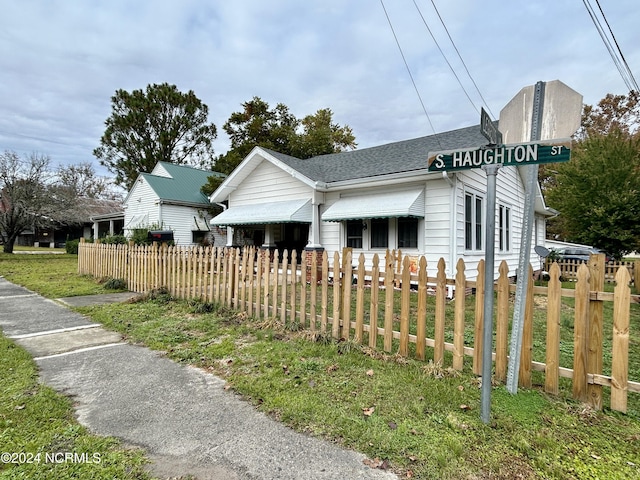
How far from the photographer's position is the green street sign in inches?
97.4

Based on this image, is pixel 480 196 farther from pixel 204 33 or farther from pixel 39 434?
pixel 39 434

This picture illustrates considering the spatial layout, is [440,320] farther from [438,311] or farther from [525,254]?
[525,254]

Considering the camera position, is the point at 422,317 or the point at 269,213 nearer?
the point at 422,317

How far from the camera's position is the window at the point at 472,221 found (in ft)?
31.9

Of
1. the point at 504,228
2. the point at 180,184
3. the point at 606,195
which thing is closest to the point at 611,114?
the point at 606,195

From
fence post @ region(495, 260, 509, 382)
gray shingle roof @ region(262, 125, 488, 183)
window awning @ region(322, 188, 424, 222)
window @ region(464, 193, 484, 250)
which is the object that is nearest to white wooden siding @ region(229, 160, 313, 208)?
gray shingle roof @ region(262, 125, 488, 183)

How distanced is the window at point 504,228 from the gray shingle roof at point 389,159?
3.23 meters

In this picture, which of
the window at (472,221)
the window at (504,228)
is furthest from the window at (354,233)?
the window at (504,228)

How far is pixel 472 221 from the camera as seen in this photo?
394 inches

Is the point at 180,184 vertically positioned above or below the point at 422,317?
above

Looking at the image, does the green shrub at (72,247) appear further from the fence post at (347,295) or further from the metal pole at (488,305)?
the metal pole at (488,305)

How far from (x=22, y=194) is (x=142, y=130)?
52.6 ft

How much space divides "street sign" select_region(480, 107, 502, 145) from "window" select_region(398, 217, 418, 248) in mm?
7053

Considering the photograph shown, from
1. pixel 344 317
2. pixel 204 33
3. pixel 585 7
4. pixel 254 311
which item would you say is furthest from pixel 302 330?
pixel 204 33
